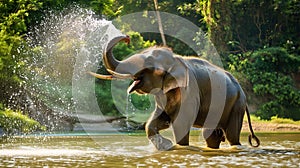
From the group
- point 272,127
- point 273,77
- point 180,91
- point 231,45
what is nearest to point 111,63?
point 180,91

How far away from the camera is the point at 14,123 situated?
14.1 m

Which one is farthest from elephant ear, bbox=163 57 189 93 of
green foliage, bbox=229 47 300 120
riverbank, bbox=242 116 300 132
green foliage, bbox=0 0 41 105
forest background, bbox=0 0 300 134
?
green foliage, bbox=229 47 300 120

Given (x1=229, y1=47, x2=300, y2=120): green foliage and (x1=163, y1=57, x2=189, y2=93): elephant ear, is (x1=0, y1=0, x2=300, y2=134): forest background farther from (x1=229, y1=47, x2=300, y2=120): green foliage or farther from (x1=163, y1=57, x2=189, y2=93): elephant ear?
(x1=163, y1=57, x2=189, y2=93): elephant ear

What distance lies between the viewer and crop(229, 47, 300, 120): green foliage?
75.7ft

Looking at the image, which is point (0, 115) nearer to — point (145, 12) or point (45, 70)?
point (45, 70)

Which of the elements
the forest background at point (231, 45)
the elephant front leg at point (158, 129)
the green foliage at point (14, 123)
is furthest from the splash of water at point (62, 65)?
the elephant front leg at point (158, 129)

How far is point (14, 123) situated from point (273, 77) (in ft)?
43.5

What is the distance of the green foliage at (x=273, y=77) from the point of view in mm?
23078

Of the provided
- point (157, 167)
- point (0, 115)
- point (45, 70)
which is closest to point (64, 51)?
point (45, 70)

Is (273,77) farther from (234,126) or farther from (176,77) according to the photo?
(176,77)

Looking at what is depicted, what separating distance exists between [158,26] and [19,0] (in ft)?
48.0

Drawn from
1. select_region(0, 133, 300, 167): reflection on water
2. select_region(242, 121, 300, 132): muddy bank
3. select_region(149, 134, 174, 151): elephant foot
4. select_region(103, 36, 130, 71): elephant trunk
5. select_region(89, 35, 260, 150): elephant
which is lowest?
select_region(242, 121, 300, 132): muddy bank

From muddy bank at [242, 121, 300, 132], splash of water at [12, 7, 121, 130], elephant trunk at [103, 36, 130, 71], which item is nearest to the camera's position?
elephant trunk at [103, 36, 130, 71]

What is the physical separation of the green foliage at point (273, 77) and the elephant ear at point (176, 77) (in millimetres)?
15076
